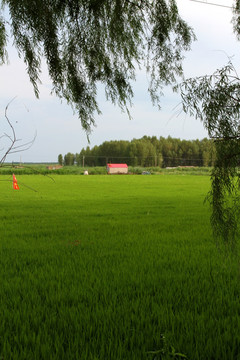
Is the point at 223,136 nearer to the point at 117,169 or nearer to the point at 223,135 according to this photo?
the point at 223,135

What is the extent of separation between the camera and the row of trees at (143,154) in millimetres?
93125

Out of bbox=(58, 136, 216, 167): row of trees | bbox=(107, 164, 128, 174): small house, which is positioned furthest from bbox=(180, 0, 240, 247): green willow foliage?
bbox=(58, 136, 216, 167): row of trees

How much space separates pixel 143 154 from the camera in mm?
100625

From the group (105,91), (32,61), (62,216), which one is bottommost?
(62,216)

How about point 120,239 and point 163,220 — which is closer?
point 120,239

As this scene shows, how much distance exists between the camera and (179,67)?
3863mm

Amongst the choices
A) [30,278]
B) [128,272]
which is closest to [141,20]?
[128,272]

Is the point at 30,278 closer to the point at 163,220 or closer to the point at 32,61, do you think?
the point at 32,61

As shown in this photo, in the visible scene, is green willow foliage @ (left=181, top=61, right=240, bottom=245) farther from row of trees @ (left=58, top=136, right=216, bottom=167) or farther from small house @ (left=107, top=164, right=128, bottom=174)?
row of trees @ (left=58, top=136, right=216, bottom=167)

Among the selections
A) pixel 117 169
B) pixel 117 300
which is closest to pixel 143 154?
pixel 117 169

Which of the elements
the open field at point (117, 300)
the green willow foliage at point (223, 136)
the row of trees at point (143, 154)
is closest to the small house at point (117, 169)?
the row of trees at point (143, 154)

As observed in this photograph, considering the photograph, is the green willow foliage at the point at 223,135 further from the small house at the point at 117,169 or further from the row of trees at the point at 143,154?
the row of trees at the point at 143,154

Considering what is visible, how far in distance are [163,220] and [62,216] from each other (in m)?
3.30

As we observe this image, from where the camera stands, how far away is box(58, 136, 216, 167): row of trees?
306 ft
